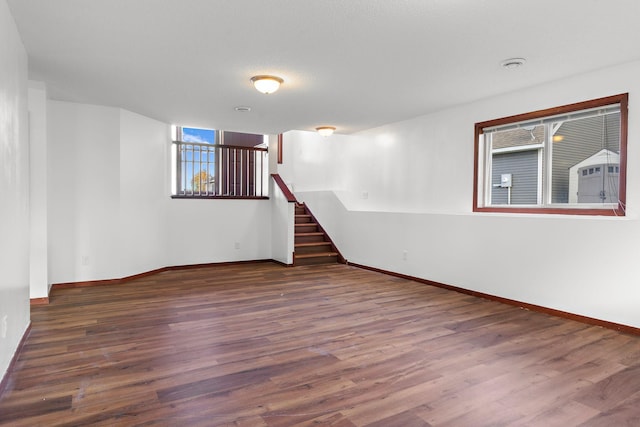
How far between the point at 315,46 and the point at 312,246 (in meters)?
4.57

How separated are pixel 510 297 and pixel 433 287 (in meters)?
1.05

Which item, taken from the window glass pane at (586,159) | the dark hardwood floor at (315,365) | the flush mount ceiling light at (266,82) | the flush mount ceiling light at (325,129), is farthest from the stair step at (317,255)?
the window glass pane at (586,159)

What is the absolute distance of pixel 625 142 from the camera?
11.4 feet

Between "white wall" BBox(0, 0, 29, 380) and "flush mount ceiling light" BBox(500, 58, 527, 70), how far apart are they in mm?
3743

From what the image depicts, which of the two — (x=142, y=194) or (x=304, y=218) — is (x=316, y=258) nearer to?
(x=304, y=218)

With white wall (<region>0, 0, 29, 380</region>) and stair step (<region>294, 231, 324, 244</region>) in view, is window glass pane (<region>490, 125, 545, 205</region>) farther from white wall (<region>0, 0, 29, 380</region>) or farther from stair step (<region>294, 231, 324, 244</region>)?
white wall (<region>0, 0, 29, 380</region>)

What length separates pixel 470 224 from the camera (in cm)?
467

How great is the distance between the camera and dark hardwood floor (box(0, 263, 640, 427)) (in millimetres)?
2002

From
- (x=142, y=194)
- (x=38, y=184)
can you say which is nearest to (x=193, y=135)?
(x=142, y=194)

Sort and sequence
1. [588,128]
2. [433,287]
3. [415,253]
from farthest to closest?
[415,253], [433,287], [588,128]

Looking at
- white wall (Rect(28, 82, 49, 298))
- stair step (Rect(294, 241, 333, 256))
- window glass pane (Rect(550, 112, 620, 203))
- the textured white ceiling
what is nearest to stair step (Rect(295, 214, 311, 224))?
Result: stair step (Rect(294, 241, 333, 256))

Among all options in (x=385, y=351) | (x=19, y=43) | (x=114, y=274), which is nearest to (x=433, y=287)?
(x=385, y=351)

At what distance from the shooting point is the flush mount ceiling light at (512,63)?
11.0 ft

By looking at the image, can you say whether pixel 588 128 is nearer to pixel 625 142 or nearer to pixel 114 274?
pixel 625 142
